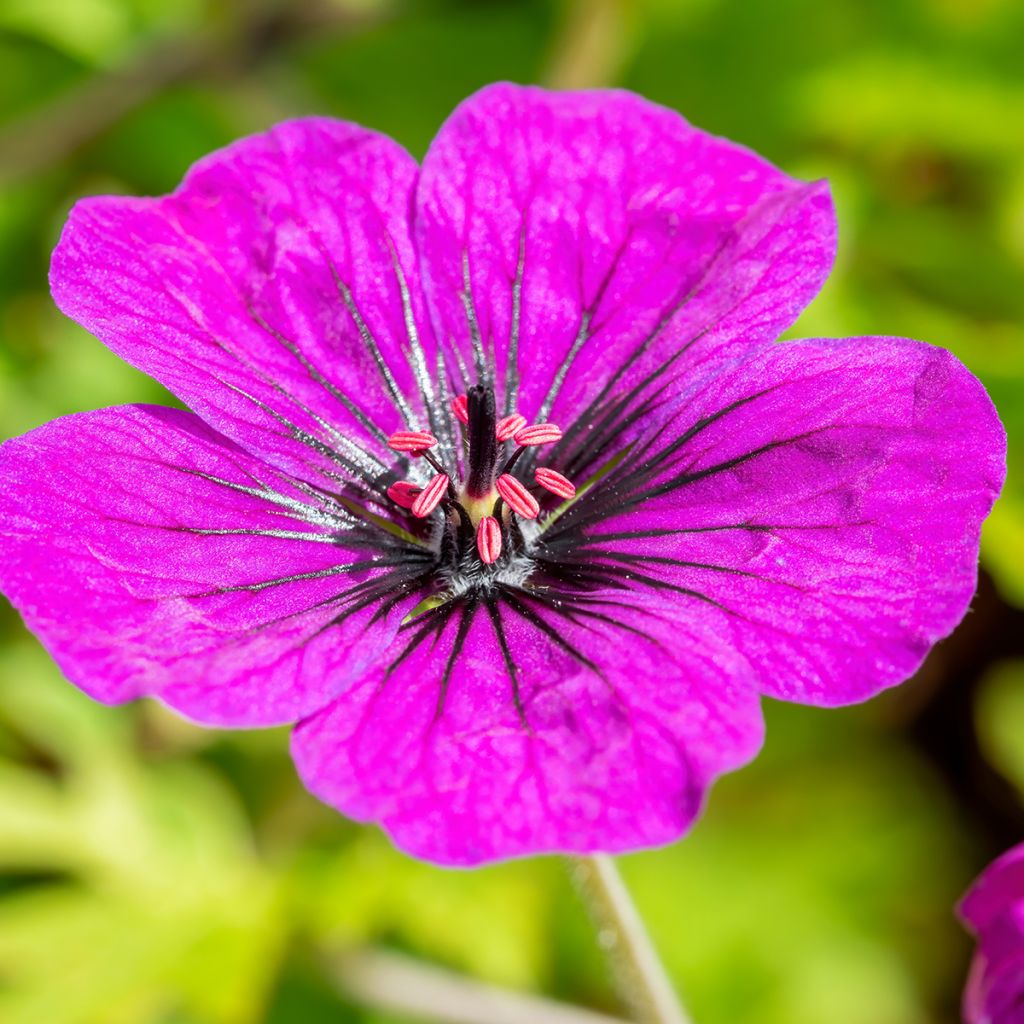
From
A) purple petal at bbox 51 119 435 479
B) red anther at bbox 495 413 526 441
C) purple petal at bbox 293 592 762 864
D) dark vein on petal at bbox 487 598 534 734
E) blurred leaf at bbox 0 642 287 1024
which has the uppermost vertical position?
purple petal at bbox 51 119 435 479

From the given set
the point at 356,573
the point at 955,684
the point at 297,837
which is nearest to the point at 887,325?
the point at 955,684

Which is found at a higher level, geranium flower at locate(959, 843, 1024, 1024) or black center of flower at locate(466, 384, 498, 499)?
black center of flower at locate(466, 384, 498, 499)

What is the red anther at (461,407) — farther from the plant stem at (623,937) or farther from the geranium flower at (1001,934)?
the geranium flower at (1001,934)

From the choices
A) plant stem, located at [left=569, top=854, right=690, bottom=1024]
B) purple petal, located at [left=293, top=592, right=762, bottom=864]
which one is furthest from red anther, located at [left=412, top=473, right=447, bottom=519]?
plant stem, located at [left=569, top=854, right=690, bottom=1024]

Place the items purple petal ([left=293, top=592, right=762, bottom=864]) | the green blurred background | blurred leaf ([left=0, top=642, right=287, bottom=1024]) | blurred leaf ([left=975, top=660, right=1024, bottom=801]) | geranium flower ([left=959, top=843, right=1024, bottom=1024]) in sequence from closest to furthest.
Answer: purple petal ([left=293, top=592, right=762, bottom=864]) < geranium flower ([left=959, top=843, right=1024, bottom=1024]) < blurred leaf ([left=0, top=642, right=287, bottom=1024]) < the green blurred background < blurred leaf ([left=975, top=660, right=1024, bottom=801])

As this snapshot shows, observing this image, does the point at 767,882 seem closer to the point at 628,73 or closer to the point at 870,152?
the point at 870,152

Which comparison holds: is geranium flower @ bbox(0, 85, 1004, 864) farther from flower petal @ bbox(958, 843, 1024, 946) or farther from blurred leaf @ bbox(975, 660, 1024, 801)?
blurred leaf @ bbox(975, 660, 1024, 801)

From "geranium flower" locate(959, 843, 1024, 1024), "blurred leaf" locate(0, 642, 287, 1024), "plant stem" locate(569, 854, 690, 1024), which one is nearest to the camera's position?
"geranium flower" locate(959, 843, 1024, 1024)
